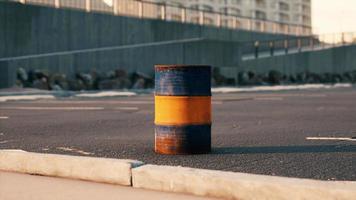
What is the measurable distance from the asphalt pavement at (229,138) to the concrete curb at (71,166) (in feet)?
2.64

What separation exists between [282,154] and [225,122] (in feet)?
15.4

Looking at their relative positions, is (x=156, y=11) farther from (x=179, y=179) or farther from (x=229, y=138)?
(x=179, y=179)

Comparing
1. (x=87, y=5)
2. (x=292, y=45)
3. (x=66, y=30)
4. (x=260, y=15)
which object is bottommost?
(x=66, y=30)

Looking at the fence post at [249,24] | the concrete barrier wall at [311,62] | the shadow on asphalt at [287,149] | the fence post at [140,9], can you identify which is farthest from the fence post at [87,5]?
the shadow on asphalt at [287,149]

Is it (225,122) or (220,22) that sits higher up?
(220,22)

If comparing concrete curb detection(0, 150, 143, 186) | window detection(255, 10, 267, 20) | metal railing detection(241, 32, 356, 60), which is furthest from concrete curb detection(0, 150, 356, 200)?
window detection(255, 10, 267, 20)

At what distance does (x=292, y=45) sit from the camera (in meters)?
50.4

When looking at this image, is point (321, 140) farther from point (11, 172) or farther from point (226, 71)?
point (226, 71)

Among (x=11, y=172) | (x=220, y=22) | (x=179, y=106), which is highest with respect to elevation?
(x=220, y=22)

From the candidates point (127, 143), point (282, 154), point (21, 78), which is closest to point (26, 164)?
point (127, 143)

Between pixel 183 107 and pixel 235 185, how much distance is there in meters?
2.01

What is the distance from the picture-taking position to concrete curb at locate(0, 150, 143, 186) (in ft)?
18.4

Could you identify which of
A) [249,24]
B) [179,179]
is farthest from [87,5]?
[179,179]

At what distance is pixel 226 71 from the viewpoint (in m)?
39.6
